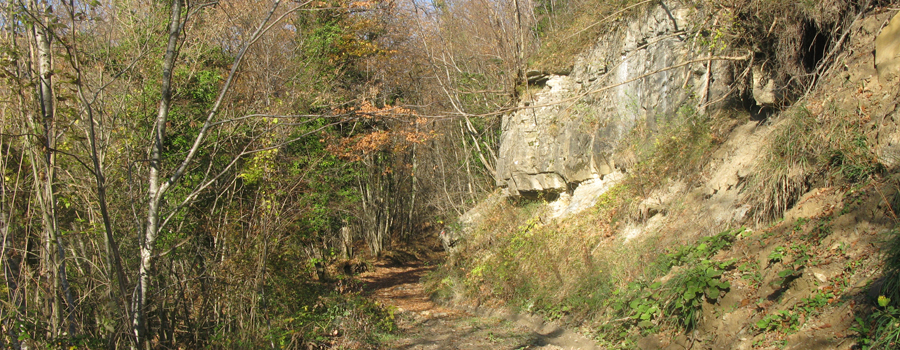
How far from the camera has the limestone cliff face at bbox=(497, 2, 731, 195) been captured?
10.1 m

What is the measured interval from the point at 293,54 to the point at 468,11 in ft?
28.1

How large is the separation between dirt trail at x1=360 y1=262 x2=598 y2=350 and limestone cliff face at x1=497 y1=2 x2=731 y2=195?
3.89 m

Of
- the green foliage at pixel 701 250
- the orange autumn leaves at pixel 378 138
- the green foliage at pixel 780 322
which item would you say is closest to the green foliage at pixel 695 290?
the green foliage at pixel 701 250

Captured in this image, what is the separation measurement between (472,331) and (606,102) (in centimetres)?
606

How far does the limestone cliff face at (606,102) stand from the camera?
10.1 m

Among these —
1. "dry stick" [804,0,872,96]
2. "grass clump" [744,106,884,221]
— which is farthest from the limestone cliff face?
"grass clump" [744,106,884,221]

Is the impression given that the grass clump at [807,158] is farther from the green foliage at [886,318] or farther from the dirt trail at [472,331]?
the dirt trail at [472,331]

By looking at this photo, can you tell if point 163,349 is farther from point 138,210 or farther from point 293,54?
point 293,54

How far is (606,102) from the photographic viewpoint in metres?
12.7

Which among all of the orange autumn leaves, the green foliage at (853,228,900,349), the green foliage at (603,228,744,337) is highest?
the orange autumn leaves

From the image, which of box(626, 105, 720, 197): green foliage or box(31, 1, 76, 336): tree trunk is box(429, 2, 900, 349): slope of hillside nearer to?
box(626, 105, 720, 197): green foliage

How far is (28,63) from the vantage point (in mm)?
4160

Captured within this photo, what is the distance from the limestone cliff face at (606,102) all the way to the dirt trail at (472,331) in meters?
3.89

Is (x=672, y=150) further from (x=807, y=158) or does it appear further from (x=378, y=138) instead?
(x=378, y=138)
